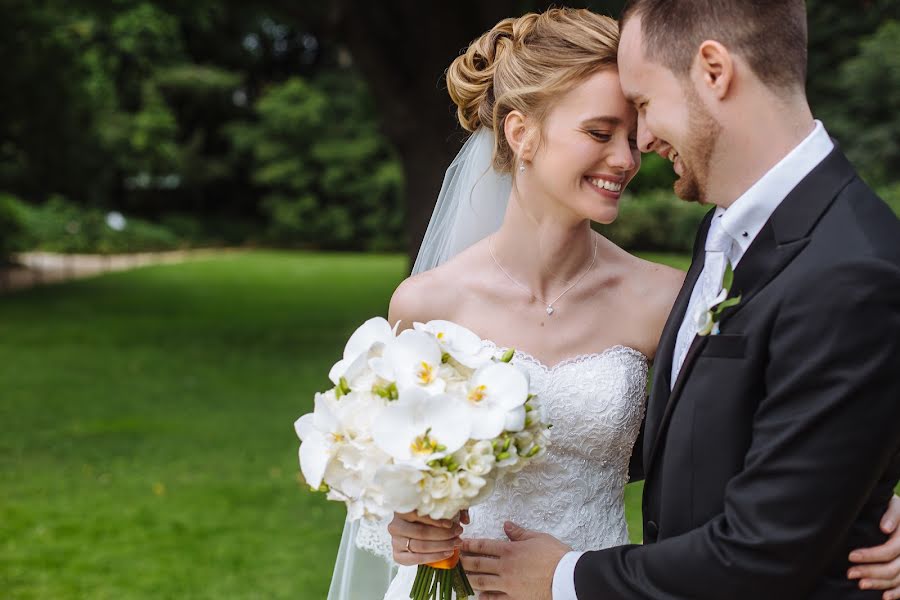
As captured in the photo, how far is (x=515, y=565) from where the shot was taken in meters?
2.55

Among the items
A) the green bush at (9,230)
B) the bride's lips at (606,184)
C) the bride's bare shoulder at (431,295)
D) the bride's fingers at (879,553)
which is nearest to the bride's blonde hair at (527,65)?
the bride's lips at (606,184)

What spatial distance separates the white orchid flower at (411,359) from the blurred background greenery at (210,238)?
6.30ft

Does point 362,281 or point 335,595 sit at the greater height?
point 335,595

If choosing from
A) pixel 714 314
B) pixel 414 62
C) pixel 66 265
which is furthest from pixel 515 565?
pixel 66 265

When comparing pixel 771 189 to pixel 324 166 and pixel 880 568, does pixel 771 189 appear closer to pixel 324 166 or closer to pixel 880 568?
pixel 880 568

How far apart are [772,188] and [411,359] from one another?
2.77 feet

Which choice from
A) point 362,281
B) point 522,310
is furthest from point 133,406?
point 362,281

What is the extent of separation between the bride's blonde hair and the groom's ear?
81cm

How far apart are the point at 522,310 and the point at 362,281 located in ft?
76.6

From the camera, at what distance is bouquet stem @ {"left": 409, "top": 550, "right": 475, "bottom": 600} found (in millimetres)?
2648

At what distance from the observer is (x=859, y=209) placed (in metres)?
2.07

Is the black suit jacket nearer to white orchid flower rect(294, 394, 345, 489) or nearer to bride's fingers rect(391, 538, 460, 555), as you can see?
bride's fingers rect(391, 538, 460, 555)

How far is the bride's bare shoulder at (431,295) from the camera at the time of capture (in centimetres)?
313

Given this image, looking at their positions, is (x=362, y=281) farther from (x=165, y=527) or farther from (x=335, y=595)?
(x=335, y=595)
